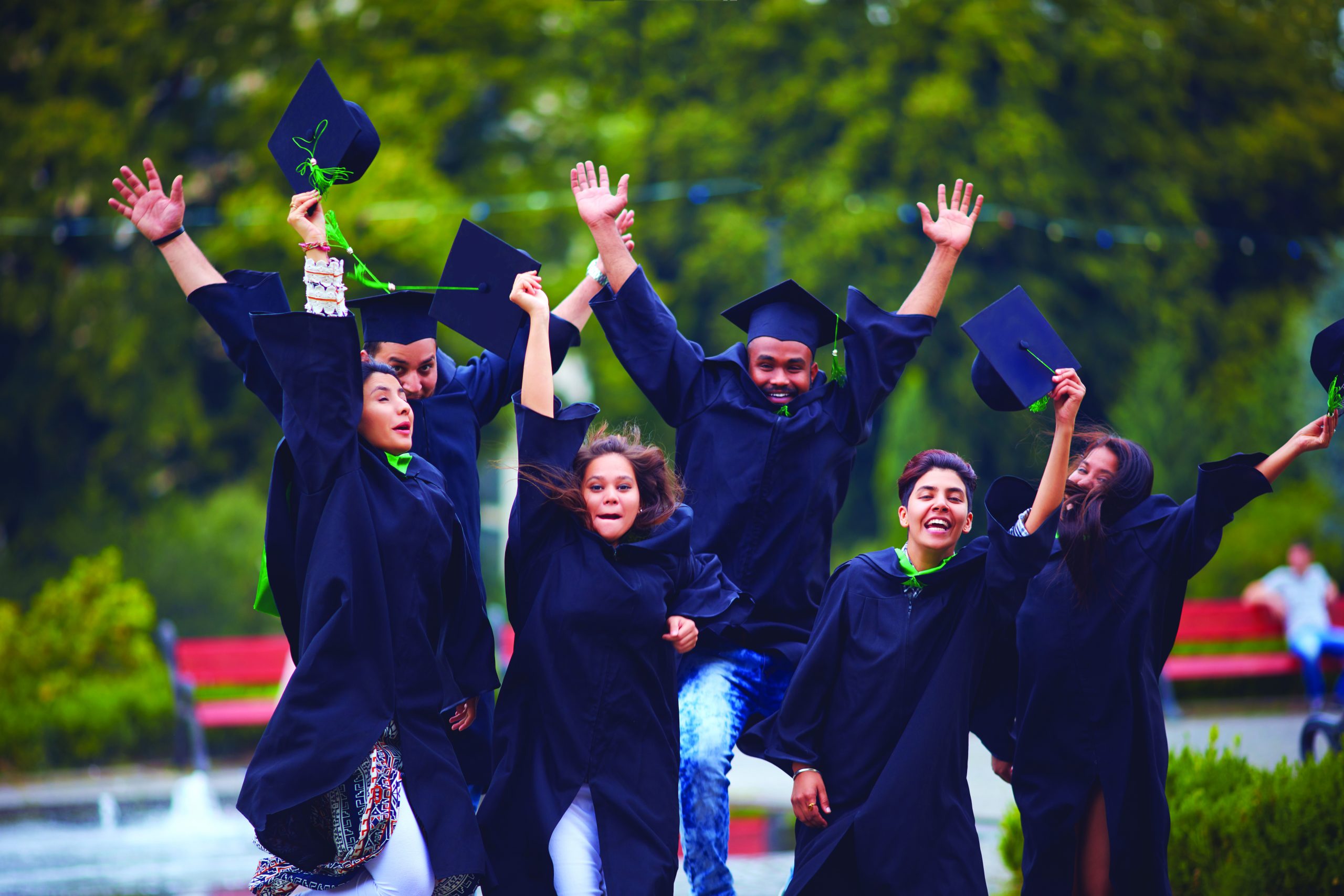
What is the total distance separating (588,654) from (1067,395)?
5.70 feet

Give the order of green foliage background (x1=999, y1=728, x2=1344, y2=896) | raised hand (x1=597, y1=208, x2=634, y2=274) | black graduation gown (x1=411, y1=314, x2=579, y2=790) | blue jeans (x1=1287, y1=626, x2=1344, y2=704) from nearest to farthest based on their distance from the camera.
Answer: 1. black graduation gown (x1=411, y1=314, x2=579, y2=790)
2. raised hand (x1=597, y1=208, x2=634, y2=274)
3. green foliage background (x1=999, y1=728, x2=1344, y2=896)
4. blue jeans (x1=1287, y1=626, x2=1344, y2=704)

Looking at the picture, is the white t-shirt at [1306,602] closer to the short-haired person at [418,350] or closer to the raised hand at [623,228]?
the short-haired person at [418,350]

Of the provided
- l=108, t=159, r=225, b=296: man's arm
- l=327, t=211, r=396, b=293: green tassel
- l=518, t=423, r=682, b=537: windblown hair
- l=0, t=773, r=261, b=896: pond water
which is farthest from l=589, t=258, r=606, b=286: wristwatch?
l=0, t=773, r=261, b=896: pond water

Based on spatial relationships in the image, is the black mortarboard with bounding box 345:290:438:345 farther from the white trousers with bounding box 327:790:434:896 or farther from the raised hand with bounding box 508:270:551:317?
the white trousers with bounding box 327:790:434:896

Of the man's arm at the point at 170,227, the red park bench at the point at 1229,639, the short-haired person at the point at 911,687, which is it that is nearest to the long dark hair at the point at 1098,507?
the short-haired person at the point at 911,687

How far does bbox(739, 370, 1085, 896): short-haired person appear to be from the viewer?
4465 millimetres

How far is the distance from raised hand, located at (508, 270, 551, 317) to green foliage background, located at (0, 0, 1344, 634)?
1369 centimetres

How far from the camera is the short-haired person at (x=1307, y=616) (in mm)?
13344

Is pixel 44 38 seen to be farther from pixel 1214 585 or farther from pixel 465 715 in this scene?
pixel 465 715

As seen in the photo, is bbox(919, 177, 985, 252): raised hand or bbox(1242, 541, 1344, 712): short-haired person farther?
bbox(1242, 541, 1344, 712): short-haired person

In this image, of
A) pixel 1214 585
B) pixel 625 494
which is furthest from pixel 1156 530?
pixel 1214 585

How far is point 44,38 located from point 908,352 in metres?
19.2

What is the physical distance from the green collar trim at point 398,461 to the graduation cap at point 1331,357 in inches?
121

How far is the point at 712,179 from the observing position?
22.0m
